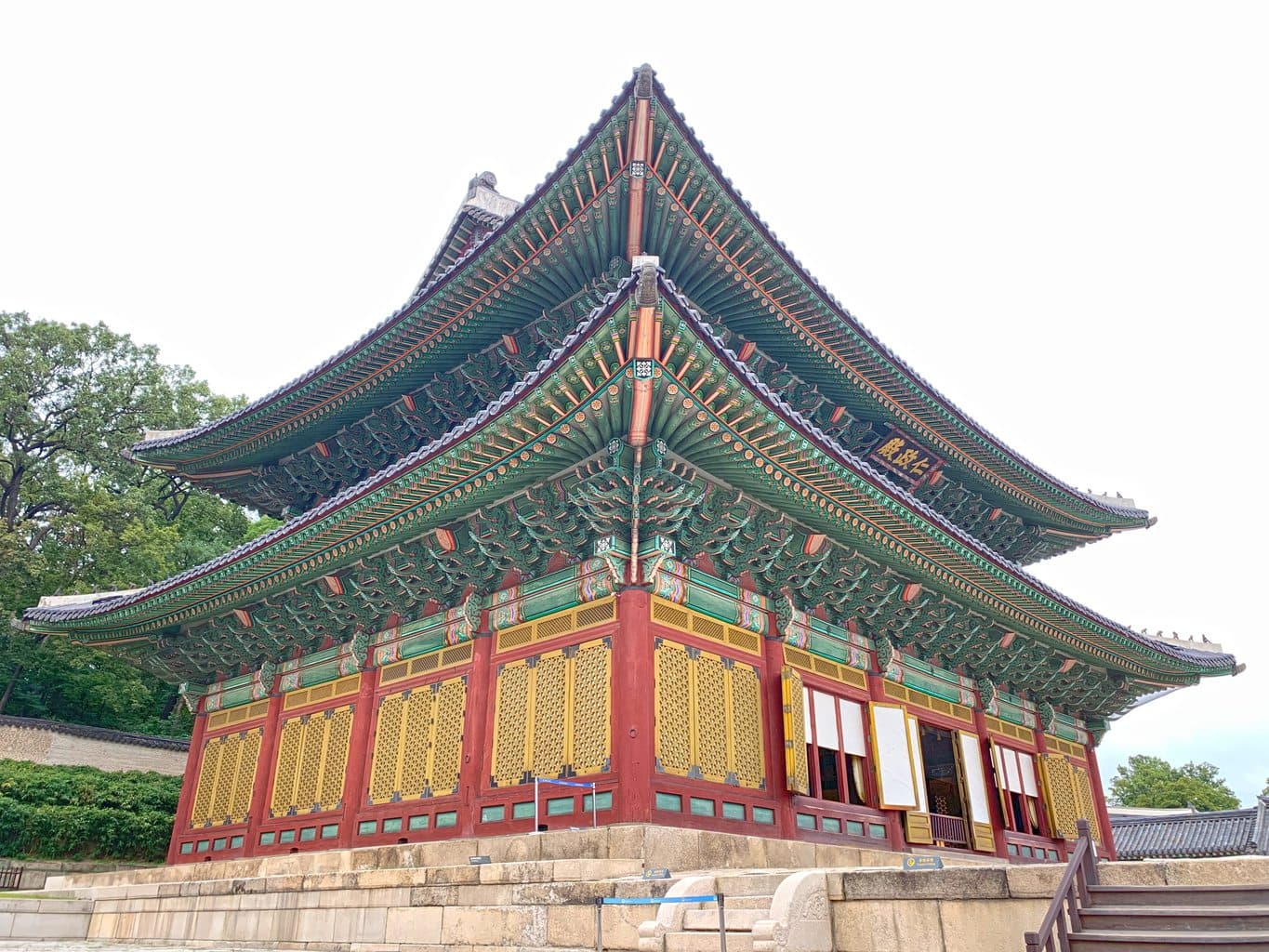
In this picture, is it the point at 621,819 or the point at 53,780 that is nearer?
the point at 621,819

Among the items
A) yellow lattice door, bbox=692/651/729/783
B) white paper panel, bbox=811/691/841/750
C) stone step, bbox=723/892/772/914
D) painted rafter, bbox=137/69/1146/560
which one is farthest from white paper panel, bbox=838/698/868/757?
stone step, bbox=723/892/772/914

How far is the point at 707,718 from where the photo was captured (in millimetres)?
12406

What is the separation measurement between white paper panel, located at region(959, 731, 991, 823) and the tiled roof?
2588cm

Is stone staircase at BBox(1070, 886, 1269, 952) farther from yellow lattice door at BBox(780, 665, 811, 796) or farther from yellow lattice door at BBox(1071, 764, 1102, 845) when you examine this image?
yellow lattice door at BBox(1071, 764, 1102, 845)

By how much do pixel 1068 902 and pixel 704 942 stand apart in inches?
105

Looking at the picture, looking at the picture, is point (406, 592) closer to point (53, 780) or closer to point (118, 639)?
point (118, 639)

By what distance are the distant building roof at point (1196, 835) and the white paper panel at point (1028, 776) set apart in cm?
1789

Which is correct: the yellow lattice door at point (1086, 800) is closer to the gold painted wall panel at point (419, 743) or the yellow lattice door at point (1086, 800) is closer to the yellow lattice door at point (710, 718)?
the yellow lattice door at point (710, 718)

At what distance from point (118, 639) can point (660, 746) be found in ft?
43.9

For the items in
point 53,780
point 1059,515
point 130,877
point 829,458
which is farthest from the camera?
point 53,780

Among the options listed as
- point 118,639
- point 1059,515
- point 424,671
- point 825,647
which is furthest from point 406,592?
point 1059,515

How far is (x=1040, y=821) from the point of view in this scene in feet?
59.0

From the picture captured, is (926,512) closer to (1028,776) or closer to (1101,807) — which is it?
(1028,776)

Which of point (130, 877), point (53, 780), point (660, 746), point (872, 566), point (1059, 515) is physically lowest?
point (130, 877)
